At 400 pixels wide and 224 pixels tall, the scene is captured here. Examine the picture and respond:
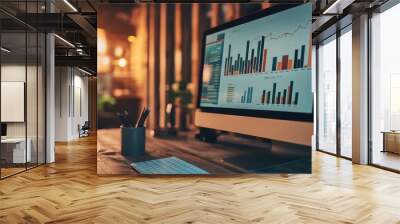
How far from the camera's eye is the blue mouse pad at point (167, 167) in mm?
6039

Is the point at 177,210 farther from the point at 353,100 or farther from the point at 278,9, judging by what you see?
the point at 353,100

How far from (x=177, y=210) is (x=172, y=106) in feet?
7.94

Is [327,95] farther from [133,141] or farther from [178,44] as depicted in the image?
[133,141]

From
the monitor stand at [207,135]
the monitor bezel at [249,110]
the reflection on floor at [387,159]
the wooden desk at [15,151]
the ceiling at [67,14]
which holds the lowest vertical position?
the reflection on floor at [387,159]

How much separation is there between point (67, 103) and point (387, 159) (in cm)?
1101

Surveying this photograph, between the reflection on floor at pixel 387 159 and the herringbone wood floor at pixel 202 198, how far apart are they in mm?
498

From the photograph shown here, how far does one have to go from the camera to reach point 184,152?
6074mm

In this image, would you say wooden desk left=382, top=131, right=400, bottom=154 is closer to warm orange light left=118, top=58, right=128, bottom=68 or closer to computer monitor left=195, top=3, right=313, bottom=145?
computer monitor left=195, top=3, right=313, bottom=145

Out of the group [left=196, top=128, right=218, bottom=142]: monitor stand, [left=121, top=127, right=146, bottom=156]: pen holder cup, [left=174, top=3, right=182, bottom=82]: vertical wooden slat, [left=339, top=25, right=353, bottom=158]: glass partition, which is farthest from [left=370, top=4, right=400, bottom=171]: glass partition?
[left=121, top=127, right=146, bottom=156]: pen holder cup

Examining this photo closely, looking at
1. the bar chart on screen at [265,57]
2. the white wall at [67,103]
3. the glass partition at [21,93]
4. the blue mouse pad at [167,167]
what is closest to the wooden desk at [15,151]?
the glass partition at [21,93]

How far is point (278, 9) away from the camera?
19.3 ft

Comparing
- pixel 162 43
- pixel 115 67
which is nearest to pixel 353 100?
pixel 162 43

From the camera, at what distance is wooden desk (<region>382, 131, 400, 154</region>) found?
22.0 ft

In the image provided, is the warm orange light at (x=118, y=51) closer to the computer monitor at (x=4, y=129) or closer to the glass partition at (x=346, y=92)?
the computer monitor at (x=4, y=129)
